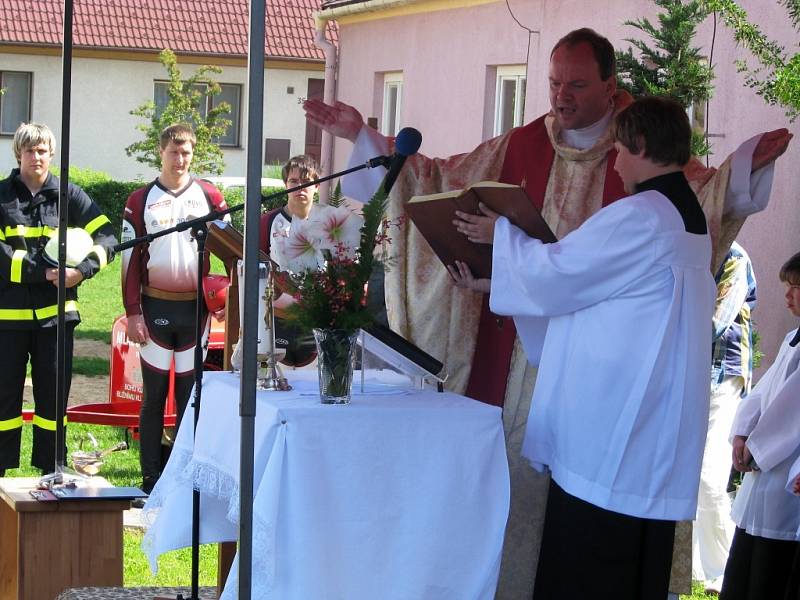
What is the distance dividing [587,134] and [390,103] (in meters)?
12.8

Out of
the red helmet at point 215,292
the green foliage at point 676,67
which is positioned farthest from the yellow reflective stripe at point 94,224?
the green foliage at point 676,67

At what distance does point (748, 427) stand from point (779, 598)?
71 centimetres

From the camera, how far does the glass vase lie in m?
3.82

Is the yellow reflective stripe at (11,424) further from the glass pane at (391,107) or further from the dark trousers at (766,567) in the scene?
the glass pane at (391,107)

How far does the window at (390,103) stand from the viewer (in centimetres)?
1739

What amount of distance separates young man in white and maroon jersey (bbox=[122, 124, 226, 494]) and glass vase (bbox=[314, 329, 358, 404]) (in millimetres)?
3749

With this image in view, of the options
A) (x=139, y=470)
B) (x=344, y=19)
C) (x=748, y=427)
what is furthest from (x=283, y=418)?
(x=344, y=19)

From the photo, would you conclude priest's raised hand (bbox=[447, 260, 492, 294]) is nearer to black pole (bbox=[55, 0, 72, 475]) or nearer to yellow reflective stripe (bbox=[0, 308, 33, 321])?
black pole (bbox=[55, 0, 72, 475])

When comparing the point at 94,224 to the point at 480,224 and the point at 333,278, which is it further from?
the point at 333,278

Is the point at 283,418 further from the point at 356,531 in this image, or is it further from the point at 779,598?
the point at 779,598

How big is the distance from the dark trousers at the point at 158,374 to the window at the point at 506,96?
723 centimetres

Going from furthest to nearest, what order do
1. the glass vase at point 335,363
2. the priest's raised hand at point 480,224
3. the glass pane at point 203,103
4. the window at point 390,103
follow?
the glass pane at point 203,103 → the window at point 390,103 → the priest's raised hand at point 480,224 → the glass vase at point 335,363

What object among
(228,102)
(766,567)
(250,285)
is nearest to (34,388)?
(766,567)

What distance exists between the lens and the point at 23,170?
733 centimetres
